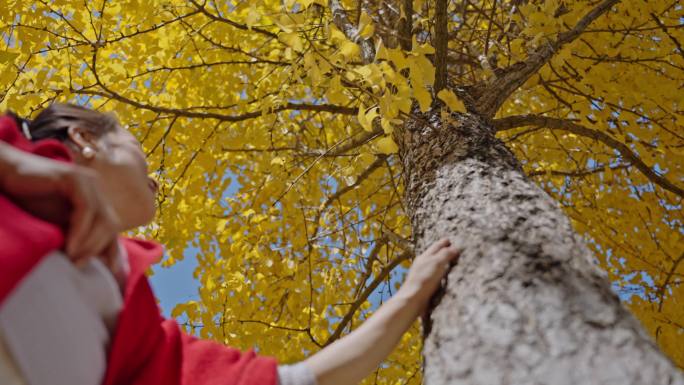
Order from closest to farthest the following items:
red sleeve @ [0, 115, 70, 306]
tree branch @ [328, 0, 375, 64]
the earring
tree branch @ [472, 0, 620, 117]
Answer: red sleeve @ [0, 115, 70, 306], the earring, tree branch @ [472, 0, 620, 117], tree branch @ [328, 0, 375, 64]

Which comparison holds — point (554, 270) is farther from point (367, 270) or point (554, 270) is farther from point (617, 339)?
point (367, 270)

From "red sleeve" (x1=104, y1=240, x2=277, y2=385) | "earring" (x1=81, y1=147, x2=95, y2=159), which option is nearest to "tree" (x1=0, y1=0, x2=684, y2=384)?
"red sleeve" (x1=104, y1=240, x2=277, y2=385)

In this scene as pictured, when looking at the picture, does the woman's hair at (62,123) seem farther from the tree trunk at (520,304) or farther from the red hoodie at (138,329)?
the tree trunk at (520,304)

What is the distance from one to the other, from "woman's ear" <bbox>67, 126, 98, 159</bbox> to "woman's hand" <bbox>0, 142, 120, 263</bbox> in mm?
201

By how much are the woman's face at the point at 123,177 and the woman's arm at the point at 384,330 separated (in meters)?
0.48

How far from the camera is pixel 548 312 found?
95cm

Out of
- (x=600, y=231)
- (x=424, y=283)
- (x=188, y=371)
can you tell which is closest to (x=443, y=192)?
(x=424, y=283)

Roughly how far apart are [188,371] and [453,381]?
56cm

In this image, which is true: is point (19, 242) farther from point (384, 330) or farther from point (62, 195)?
point (384, 330)

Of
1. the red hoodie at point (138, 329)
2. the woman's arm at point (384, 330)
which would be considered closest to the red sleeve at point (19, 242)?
the red hoodie at point (138, 329)

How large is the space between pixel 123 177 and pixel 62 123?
0.54 feet

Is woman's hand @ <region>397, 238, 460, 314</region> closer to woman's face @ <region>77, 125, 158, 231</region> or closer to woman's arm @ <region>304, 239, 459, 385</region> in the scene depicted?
woman's arm @ <region>304, 239, 459, 385</region>

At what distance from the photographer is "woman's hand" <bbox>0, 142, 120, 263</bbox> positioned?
827 mm

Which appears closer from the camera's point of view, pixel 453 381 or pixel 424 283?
pixel 453 381
